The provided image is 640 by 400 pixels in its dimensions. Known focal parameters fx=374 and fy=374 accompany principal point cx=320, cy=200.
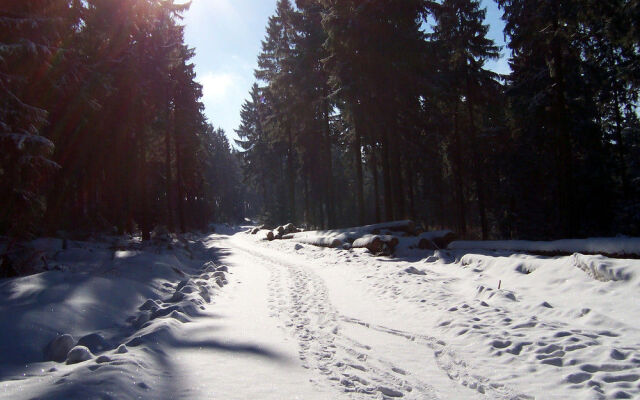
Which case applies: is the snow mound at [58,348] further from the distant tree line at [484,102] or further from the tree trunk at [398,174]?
the tree trunk at [398,174]

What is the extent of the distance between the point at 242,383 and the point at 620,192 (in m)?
26.8

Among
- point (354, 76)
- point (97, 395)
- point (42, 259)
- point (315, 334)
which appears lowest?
point (315, 334)

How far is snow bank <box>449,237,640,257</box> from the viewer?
27.0 feet

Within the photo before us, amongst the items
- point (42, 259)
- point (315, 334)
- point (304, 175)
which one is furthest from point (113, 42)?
point (304, 175)

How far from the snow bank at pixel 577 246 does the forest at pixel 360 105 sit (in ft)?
16.6

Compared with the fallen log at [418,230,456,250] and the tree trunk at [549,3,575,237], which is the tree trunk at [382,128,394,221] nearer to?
the fallen log at [418,230,456,250]

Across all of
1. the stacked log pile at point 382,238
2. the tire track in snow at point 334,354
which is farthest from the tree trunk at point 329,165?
the tire track in snow at point 334,354

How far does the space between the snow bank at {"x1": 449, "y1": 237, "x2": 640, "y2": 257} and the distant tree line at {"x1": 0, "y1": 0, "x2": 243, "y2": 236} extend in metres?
12.1

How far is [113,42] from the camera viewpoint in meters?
16.3

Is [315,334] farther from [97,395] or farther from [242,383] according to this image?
[97,395]

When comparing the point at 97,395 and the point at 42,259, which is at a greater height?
the point at 42,259

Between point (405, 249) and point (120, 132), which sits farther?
point (120, 132)

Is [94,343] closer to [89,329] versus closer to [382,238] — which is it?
[89,329]

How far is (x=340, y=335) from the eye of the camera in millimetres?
5410
